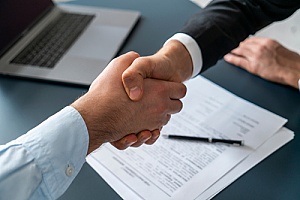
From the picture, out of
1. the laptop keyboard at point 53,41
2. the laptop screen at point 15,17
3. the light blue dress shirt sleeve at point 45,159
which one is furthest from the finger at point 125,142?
the laptop screen at point 15,17

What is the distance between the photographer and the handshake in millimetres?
847

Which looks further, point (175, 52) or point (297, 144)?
point (175, 52)

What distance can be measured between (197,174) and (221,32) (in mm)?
399

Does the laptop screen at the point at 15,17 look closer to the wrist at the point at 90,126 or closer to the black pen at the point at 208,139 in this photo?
the wrist at the point at 90,126

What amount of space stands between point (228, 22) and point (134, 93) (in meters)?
0.35

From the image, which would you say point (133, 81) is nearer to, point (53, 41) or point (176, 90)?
point (176, 90)

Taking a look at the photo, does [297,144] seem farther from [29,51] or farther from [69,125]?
[29,51]

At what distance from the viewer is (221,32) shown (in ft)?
3.51

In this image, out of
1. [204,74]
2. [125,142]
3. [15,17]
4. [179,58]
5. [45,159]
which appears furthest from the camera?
[15,17]

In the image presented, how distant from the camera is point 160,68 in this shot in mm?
969

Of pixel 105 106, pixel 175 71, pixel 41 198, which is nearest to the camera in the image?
pixel 41 198

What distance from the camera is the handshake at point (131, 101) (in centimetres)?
85

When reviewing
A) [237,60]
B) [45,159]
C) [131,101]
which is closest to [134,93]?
[131,101]

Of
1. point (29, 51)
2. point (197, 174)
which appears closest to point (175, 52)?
point (197, 174)
